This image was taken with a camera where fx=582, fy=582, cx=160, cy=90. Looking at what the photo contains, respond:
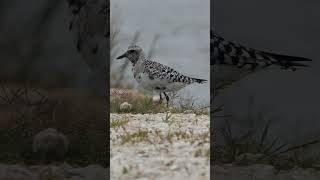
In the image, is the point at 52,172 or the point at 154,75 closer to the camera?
the point at 52,172

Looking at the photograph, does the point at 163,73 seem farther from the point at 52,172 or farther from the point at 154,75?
the point at 52,172

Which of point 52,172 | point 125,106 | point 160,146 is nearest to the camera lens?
point 52,172

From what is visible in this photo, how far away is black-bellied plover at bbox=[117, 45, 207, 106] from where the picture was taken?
86.7 inches

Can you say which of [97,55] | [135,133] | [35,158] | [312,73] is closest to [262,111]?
[312,73]

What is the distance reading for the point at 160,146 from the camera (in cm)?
216

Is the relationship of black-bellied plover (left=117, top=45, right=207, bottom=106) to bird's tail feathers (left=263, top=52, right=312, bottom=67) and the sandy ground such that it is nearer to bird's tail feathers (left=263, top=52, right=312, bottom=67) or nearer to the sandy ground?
the sandy ground

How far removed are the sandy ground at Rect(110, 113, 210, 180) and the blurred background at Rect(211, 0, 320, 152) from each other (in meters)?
0.12

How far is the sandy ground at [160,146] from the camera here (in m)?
2.10

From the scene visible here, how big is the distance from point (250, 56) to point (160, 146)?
1.56 ft

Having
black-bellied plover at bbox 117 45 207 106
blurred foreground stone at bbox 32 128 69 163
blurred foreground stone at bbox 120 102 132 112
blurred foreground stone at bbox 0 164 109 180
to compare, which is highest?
black-bellied plover at bbox 117 45 207 106

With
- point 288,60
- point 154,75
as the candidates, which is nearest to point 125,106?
point 154,75

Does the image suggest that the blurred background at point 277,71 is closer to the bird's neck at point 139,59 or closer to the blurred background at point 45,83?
the bird's neck at point 139,59

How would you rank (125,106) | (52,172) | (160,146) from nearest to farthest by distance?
(52,172) → (160,146) → (125,106)

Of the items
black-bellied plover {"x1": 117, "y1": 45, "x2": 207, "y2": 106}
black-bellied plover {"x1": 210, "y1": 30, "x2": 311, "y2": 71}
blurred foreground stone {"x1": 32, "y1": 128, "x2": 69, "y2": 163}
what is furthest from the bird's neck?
blurred foreground stone {"x1": 32, "y1": 128, "x2": 69, "y2": 163}
